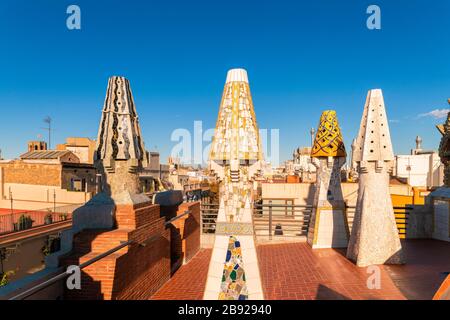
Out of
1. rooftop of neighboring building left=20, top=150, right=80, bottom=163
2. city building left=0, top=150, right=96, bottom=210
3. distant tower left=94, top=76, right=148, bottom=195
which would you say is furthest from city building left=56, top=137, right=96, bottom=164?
distant tower left=94, top=76, right=148, bottom=195

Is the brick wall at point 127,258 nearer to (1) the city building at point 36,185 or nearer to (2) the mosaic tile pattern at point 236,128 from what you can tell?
(2) the mosaic tile pattern at point 236,128

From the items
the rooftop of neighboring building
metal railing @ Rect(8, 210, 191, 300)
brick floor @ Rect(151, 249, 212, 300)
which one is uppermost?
the rooftop of neighboring building

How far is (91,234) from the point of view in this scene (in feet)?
16.1

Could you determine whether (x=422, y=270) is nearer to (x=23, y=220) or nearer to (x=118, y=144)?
(x=118, y=144)

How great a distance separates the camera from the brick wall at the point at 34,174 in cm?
2428

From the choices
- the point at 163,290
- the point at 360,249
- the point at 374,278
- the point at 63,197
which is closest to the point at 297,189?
the point at 360,249

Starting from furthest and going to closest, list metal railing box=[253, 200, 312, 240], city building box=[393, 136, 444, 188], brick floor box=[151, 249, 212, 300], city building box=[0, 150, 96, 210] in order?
city building box=[393, 136, 444, 188] → city building box=[0, 150, 96, 210] → metal railing box=[253, 200, 312, 240] → brick floor box=[151, 249, 212, 300]

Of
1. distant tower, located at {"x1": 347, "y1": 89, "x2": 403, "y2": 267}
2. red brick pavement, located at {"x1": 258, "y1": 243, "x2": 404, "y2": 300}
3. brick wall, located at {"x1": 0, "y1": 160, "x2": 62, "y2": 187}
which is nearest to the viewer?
red brick pavement, located at {"x1": 258, "y1": 243, "x2": 404, "y2": 300}

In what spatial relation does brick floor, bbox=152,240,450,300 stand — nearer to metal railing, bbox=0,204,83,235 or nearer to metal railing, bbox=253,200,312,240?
metal railing, bbox=253,200,312,240

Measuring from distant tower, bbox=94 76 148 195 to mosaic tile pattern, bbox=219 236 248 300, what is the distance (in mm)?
2995

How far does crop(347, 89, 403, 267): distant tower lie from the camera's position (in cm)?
733

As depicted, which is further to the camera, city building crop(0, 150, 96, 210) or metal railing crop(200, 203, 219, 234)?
city building crop(0, 150, 96, 210)
